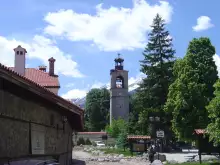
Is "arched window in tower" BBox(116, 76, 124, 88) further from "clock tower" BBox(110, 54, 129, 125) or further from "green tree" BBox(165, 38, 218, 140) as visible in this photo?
"green tree" BBox(165, 38, 218, 140)

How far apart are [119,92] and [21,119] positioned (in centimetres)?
8815

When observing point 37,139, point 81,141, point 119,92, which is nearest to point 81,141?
point 81,141

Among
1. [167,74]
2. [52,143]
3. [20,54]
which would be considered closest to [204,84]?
[167,74]

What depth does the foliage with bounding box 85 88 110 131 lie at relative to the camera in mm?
112000

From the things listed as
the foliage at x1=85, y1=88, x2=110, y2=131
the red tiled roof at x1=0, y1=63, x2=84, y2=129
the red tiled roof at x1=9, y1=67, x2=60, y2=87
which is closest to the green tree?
the red tiled roof at x1=9, y1=67, x2=60, y2=87

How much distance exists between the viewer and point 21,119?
1244cm

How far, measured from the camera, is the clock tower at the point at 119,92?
97.2m

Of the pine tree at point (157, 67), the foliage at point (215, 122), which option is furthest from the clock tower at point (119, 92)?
the foliage at point (215, 122)

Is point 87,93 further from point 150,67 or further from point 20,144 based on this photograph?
point 20,144

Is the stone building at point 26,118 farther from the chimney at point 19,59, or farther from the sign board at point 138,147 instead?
the sign board at point 138,147

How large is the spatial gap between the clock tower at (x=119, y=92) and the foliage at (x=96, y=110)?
10188 millimetres

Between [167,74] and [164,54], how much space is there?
3383mm

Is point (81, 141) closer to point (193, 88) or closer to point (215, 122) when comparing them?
A: point (193, 88)

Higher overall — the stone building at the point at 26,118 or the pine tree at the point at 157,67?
the pine tree at the point at 157,67
